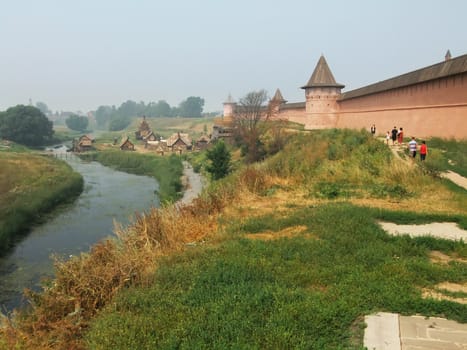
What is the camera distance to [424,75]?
15.5 m

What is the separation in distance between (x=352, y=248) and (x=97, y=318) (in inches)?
134

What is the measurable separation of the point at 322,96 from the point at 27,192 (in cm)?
2135

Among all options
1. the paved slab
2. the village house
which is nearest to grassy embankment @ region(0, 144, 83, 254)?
the paved slab

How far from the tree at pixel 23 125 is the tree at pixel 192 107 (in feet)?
295

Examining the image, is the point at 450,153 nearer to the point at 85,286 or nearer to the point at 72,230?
the point at 85,286

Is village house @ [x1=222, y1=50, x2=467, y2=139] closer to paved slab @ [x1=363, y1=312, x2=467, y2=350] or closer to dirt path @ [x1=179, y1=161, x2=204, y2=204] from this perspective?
dirt path @ [x1=179, y1=161, x2=204, y2=204]

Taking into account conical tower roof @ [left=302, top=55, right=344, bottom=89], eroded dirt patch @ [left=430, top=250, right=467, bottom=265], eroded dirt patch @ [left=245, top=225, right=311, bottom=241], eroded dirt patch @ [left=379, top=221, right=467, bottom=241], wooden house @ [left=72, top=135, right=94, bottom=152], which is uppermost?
conical tower roof @ [left=302, top=55, right=344, bottom=89]

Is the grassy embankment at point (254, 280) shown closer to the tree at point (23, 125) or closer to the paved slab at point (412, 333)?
the paved slab at point (412, 333)

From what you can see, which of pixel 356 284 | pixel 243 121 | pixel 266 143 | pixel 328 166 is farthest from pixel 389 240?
pixel 243 121

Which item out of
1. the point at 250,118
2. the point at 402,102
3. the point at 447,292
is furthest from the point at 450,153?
the point at 250,118

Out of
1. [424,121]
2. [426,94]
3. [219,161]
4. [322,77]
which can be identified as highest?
[322,77]

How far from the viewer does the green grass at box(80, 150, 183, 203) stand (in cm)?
2584

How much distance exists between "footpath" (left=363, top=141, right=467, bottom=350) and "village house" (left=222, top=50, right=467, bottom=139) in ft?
37.1

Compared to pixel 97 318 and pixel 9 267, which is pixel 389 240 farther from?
pixel 9 267
